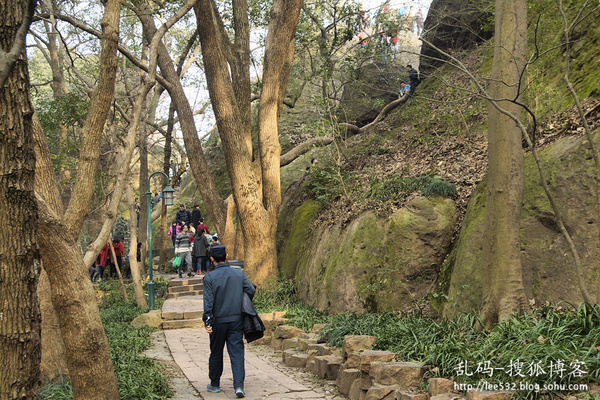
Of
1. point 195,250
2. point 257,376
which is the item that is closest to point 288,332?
point 257,376

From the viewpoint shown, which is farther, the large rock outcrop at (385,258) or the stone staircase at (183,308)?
the stone staircase at (183,308)

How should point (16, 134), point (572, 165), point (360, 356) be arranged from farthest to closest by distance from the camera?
point (572, 165) < point (360, 356) < point (16, 134)

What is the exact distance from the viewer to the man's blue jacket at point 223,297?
6145 mm

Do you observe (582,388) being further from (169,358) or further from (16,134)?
(169,358)

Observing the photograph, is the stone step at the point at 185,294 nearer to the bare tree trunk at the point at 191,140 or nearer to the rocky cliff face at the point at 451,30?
the bare tree trunk at the point at 191,140

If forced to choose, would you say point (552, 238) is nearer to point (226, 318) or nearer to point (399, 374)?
point (399, 374)

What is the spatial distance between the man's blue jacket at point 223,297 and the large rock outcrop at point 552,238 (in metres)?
2.62

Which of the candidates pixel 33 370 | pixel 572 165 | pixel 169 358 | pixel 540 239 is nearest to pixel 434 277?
pixel 540 239

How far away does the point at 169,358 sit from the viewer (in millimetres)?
8680

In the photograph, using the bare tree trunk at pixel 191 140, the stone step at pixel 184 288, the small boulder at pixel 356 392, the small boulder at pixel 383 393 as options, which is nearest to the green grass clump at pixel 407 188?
the small boulder at pixel 356 392

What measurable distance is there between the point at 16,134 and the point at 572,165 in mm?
6113

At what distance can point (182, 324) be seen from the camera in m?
12.1

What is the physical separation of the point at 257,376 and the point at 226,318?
165cm

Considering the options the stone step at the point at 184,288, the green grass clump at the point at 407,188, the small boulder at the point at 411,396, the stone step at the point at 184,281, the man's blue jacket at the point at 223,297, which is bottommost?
the small boulder at the point at 411,396
